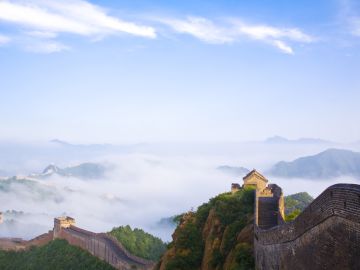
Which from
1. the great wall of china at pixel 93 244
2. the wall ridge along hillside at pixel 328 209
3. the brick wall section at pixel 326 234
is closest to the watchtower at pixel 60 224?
the great wall of china at pixel 93 244

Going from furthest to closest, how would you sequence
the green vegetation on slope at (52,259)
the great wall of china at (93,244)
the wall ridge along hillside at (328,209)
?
the green vegetation on slope at (52,259) < the great wall of china at (93,244) < the wall ridge along hillside at (328,209)

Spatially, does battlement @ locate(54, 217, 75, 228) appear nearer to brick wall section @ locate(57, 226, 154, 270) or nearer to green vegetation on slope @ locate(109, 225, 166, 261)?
brick wall section @ locate(57, 226, 154, 270)

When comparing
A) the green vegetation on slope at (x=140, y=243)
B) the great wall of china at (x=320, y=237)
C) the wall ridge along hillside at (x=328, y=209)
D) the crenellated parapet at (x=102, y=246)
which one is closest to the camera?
the wall ridge along hillside at (x=328, y=209)

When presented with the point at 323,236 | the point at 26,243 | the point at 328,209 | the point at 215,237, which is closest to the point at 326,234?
the point at 323,236

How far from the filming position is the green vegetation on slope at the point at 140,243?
67.4 meters

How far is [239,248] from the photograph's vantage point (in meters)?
25.0

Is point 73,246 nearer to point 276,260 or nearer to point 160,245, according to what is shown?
point 160,245

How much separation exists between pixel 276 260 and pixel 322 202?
523 cm

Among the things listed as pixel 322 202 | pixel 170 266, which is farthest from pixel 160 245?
pixel 322 202

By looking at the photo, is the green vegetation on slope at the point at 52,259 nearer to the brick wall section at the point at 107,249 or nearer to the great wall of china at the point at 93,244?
the brick wall section at the point at 107,249

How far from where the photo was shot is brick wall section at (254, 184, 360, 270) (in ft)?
37.6

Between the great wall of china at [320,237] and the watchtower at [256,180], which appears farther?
the watchtower at [256,180]

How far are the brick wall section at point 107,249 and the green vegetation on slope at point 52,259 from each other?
0.72 meters

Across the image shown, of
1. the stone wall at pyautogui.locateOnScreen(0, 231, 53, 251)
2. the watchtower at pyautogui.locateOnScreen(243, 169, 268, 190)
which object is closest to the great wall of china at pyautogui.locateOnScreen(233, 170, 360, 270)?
the watchtower at pyautogui.locateOnScreen(243, 169, 268, 190)
